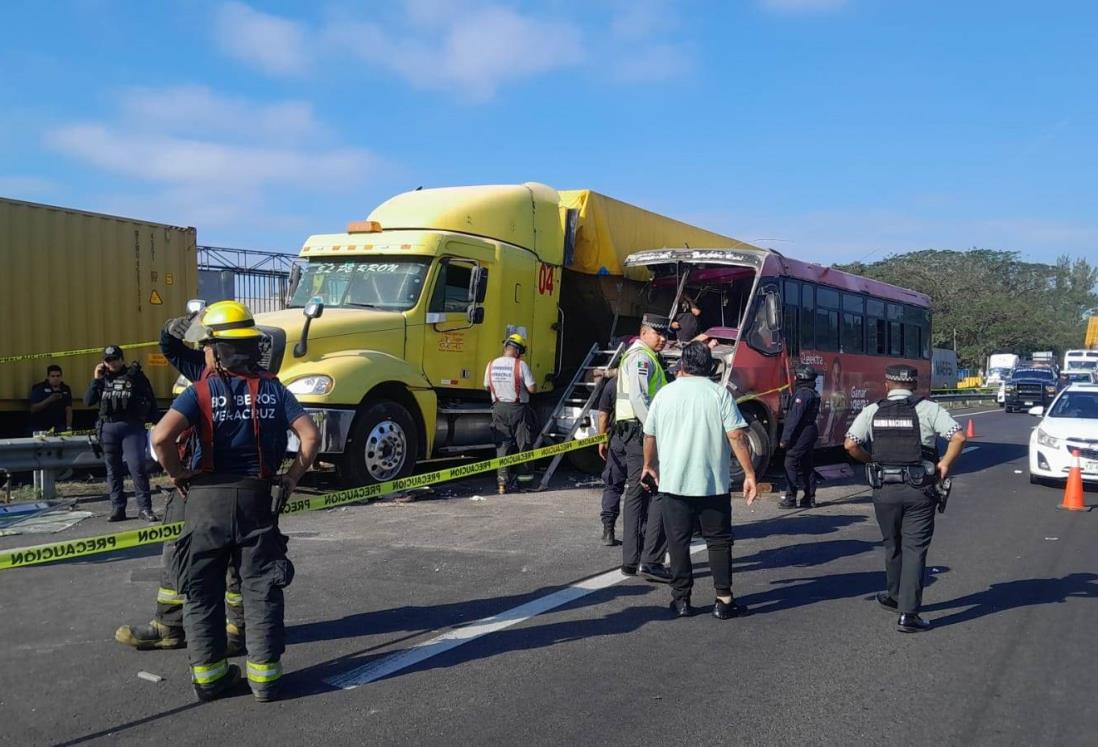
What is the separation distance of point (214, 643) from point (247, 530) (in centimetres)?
53

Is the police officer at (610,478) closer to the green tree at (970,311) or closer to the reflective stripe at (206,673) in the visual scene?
the reflective stripe at (206,673)

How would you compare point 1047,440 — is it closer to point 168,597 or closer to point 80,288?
point 168,597

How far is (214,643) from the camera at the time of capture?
4152 mm

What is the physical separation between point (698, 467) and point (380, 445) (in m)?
4.82

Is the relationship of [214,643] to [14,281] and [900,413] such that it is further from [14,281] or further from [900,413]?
[14,281]

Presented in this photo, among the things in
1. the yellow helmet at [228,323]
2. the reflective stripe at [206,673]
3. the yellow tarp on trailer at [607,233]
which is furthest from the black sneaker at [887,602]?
the yellow tarp on trailer at [607,233]

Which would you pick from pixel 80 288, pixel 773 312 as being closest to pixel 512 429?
pixel 773 312

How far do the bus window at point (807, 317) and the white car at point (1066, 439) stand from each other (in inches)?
125

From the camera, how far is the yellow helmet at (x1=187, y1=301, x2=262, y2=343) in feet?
14.1

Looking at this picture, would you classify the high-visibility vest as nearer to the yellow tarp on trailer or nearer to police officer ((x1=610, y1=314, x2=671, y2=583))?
police officer ((x1=610, y1=314, x2=671, y2=583))

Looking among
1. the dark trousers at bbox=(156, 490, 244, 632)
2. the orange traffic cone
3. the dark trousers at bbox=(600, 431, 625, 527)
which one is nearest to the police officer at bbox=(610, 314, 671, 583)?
the dark trousers at bbox=(600, 431, 625, 527)

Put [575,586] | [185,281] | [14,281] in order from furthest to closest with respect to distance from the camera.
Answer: [185,281]
[14,281]
[575,586]

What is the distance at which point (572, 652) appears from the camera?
498 cm

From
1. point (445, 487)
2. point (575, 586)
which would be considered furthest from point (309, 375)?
point (575, 586)
